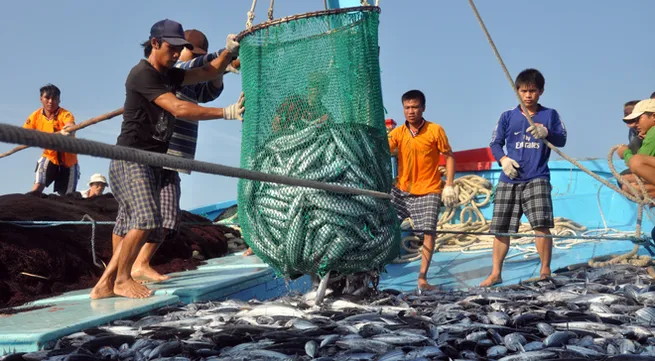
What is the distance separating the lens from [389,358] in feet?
9.56

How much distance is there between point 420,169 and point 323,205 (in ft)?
8.98

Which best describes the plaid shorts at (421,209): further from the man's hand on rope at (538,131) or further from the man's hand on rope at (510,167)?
the man's hand on rope at (538,131)

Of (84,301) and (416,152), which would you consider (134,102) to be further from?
(416,152)

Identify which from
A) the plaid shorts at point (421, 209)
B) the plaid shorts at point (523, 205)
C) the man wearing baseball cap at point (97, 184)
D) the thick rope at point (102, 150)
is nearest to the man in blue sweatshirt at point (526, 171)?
the plaid shorts at point (523, 205)

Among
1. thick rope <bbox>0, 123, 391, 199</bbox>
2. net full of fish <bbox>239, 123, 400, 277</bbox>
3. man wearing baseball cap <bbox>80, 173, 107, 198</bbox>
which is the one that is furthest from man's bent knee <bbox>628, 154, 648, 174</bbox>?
man wearing baseball cap <bbox>80, 173, 107, 198</bbox>

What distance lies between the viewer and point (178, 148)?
5746 mm

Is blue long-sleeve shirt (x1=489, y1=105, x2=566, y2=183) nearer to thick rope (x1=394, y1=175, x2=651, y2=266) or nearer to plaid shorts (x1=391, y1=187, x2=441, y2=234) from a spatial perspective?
plaid shorts (x1=391, y1=187, x2=441, y2=234)

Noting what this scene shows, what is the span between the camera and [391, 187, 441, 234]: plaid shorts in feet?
21.0

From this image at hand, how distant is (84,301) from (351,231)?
1.96m

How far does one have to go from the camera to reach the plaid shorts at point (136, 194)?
182 inches

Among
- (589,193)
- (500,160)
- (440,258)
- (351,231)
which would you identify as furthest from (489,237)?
(351,231)

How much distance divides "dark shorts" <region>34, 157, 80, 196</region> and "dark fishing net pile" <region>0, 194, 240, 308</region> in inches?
65.6

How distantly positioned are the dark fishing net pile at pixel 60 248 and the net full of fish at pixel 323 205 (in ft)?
6.19

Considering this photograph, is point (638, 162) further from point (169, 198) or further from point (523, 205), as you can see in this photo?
point (169, 198)
